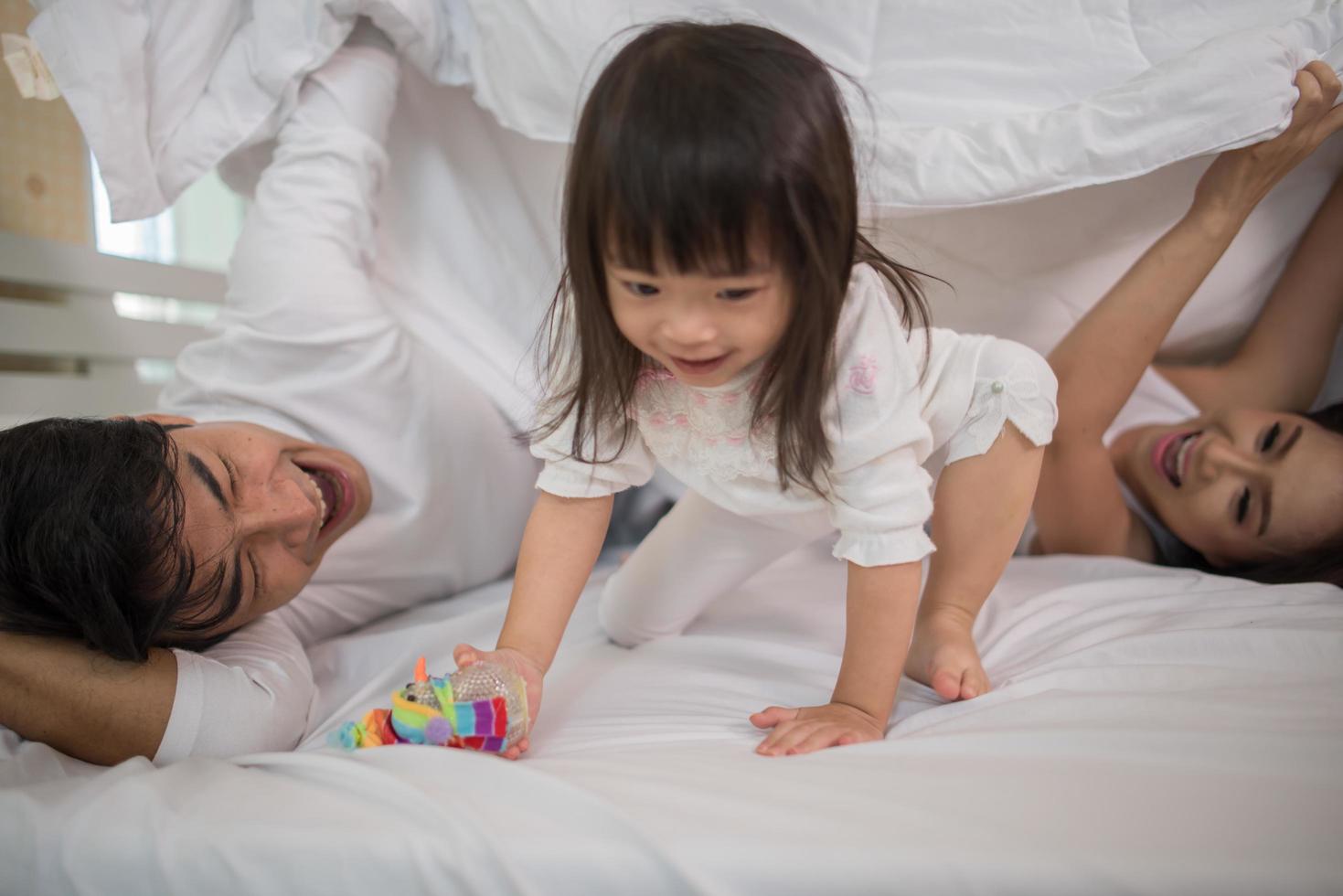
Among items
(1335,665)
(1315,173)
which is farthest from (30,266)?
(1315,173)

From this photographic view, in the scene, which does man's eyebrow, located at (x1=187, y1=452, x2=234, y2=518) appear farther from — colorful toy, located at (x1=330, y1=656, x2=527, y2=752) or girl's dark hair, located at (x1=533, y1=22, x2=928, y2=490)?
girl's dark hair, located at (x1=533, y1=22, x2=928, y2=490)

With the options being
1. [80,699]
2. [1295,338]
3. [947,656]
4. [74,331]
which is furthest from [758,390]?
[74,331]

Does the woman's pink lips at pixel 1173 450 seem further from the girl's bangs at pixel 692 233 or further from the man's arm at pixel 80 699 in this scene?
the man's arm at pixel 80 699

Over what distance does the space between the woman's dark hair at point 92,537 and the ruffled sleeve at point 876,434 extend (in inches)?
20.8

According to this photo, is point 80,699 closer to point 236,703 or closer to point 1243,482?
point 236,703

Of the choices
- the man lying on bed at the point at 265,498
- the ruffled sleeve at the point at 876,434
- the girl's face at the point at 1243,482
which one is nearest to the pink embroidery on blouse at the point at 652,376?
the ruffled sleeve at the point at 876,434

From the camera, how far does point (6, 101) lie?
122cm

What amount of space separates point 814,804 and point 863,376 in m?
0.29

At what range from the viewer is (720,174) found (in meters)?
0.54

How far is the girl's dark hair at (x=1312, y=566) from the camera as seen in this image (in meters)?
0.99

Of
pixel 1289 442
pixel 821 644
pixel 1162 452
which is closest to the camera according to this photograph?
pixel 821 644

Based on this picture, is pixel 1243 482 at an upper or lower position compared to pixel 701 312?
lower

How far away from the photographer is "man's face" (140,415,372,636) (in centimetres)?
79

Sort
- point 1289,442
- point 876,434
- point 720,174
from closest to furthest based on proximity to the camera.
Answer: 1. point 720,174
2. point 876,434
3. point 1289,442
